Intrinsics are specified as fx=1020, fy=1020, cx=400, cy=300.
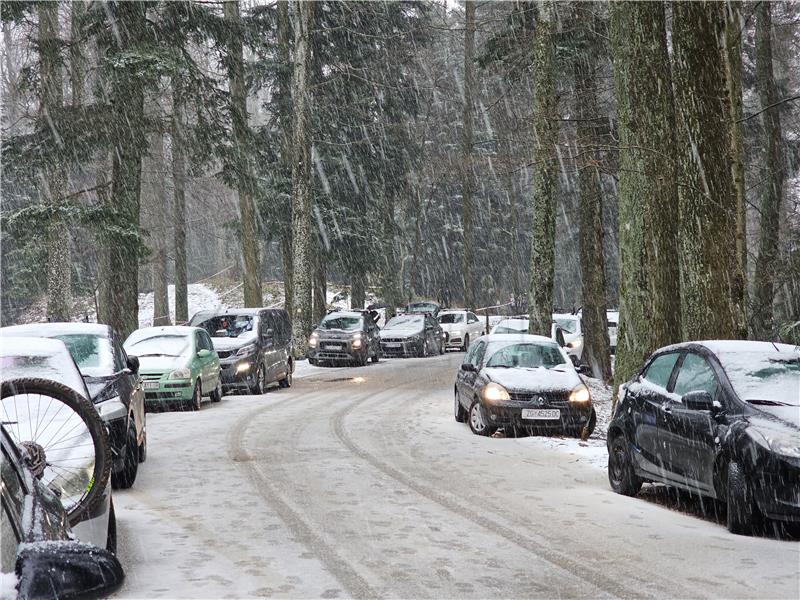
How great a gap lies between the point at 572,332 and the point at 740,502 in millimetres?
26499

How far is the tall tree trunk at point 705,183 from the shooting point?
42.9ft

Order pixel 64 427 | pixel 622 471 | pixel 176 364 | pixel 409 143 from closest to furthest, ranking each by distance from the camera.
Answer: pixel 64 427, pixel 622 471, pixel 176 364, pixel 409 143

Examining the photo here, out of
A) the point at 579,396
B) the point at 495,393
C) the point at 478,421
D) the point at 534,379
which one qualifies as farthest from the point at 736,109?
the point at 478,421

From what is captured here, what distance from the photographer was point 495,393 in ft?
50.2

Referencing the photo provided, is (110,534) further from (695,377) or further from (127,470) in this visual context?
(695,377)

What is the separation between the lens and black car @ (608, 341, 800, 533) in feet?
26.3

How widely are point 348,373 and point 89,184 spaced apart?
32.0 meters

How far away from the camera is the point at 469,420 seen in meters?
16.0

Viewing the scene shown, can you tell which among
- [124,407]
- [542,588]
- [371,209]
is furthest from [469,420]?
[371,209]

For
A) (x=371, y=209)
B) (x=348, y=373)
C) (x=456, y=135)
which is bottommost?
(x=348, y=373)

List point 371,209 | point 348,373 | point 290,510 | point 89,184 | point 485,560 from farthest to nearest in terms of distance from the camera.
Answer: point 89,184
point 371,209
point 348,373
point 290,510
point 485,560

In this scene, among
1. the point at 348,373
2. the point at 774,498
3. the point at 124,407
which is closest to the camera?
the point at 774,498

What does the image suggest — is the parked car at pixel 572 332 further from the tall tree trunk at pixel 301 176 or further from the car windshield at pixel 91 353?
the car windshield at pixel 91 353

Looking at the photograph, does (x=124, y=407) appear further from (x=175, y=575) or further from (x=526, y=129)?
(x=526, y=129)
